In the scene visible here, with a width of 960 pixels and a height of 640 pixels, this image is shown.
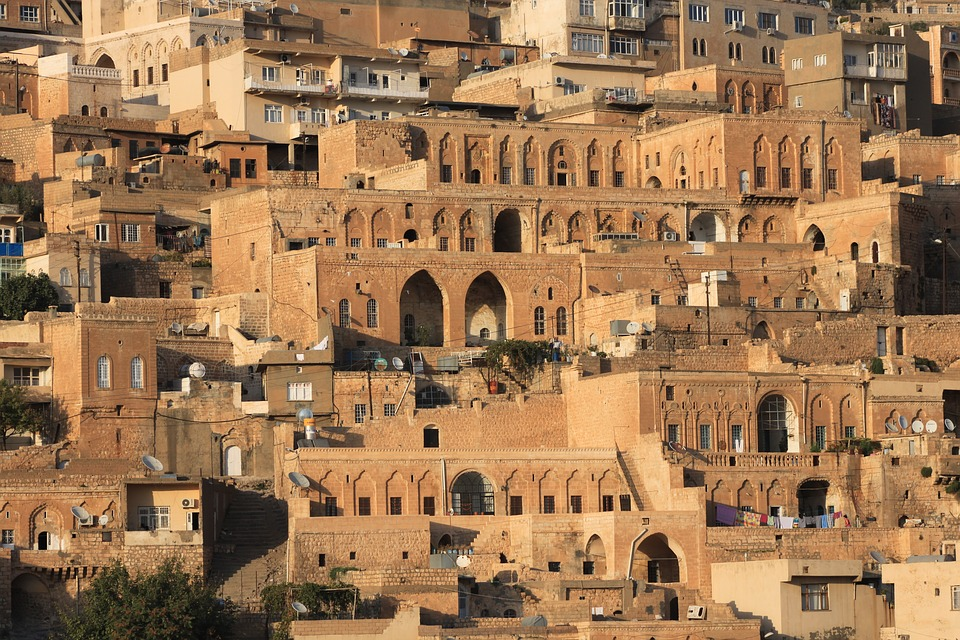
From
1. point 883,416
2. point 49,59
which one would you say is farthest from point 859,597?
point 49,59

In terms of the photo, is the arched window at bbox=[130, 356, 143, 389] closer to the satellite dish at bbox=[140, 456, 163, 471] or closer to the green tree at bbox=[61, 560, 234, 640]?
the satellite dish at bbox=[140, 456, 163, 471]

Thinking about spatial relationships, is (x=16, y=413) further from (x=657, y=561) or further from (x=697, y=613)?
(x=697, y=613)

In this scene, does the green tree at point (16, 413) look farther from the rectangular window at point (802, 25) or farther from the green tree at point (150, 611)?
the rectangular window at point (802, 25)

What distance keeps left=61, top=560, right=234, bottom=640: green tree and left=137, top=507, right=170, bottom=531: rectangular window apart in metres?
2.93

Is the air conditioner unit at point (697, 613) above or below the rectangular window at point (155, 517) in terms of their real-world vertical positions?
below

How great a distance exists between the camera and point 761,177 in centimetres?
7656

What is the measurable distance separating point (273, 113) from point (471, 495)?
24.6m

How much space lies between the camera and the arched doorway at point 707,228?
7619cm

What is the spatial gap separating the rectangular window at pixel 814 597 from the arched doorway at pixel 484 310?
18.5 m

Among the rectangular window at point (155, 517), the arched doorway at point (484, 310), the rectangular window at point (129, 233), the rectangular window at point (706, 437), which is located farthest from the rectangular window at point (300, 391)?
the rectangular window at point (129, 233)

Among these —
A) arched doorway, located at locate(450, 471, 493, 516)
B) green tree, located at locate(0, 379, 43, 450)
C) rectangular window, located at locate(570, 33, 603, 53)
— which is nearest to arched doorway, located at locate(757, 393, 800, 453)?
arched doorway, located at locate(450, 471, 493, 516)

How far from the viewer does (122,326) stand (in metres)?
61.8

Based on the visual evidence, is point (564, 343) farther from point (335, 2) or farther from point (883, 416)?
point (335, 2)

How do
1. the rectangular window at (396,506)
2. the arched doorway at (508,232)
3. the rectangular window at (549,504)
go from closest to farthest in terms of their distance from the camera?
the rectangular window at (396,506) → the rectangular window at (549,504) → the arched doorway at (508,232)
